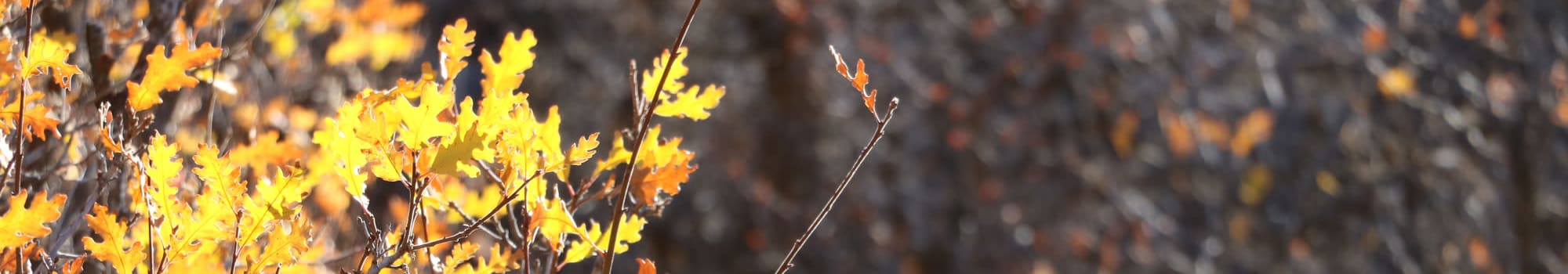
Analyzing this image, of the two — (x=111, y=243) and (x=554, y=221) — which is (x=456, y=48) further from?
(x=111, y=243)

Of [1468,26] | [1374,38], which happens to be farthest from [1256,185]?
[1468,26]

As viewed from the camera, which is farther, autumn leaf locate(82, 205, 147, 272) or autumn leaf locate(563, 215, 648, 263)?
autumn leaf locate(563, 215, 648, 263)

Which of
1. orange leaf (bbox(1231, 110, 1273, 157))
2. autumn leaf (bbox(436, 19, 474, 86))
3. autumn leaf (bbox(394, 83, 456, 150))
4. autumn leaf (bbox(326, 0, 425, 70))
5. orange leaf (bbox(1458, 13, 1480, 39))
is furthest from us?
orange leaf (bbox(1231, 110, 1273, 157))

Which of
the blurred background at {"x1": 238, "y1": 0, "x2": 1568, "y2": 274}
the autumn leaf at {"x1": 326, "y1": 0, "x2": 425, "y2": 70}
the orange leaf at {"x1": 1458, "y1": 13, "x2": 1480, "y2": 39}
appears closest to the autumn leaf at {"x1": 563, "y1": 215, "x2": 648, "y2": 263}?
the autumn leaf at {"x1": 326, "y1": 0, "x2": 425, "y2": 70}

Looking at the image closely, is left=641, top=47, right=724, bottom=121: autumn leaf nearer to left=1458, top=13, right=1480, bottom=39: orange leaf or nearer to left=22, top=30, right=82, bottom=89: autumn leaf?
left=22, top=30, right=82, bottom=89: autumn leaf

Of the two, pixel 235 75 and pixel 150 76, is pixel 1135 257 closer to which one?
pixel 235 75

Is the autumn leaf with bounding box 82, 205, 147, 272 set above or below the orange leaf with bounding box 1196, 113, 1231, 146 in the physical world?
below

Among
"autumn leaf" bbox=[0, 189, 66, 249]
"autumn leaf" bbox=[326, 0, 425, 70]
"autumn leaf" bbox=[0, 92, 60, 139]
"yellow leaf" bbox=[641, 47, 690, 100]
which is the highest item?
"autumn leaf" bbox=[326, 0, 425, 70]

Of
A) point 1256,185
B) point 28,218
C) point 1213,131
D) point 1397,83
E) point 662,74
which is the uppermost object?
point 1397,83

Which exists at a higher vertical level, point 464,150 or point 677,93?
point 677,93
